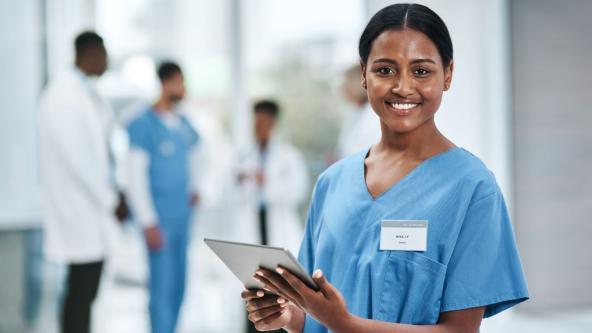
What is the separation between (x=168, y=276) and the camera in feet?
10.6

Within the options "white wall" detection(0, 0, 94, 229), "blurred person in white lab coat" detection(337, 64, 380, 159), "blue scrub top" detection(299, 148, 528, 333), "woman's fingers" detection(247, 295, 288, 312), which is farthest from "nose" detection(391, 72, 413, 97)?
"white wall" detection(0, 0, 94, 229)

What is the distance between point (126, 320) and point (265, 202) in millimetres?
1104

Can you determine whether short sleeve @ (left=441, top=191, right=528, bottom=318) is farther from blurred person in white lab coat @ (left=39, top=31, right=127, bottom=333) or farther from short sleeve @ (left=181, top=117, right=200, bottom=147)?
short sleeve @ (left=181, top=117, right=200, bottom=147)

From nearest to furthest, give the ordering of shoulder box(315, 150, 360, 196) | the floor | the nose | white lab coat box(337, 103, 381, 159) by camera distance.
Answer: the nose → shoulder box(315, 150, 360, 196) → white lab coat box(337, 103, 381, 159) → the floor

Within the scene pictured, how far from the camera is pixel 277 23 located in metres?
4.62

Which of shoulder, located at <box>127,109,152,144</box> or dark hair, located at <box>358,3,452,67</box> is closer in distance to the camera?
dark hair, located at <box>358,3,452,67</box>

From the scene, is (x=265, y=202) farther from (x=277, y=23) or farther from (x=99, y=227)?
(x=277, y=23)

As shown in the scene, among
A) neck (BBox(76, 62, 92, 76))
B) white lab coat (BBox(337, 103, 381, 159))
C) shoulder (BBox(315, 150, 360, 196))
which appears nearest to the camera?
shoulder (BBox(315, 150, 360, 196))

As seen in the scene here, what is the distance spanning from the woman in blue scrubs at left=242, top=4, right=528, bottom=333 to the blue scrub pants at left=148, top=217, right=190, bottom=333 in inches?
87.2

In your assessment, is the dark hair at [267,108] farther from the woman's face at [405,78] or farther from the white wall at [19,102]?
the woman's face at [405,78]

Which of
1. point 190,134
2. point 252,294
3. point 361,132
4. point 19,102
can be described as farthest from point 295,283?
point 19,102

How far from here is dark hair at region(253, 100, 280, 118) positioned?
345 cm

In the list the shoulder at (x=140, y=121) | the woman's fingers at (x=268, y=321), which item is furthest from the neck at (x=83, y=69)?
the woman's fingers at (x=268, y=321)

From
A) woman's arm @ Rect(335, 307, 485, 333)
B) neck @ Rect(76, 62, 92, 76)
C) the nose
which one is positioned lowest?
woman's arm @ Rect(335, 307, 485, 333)
